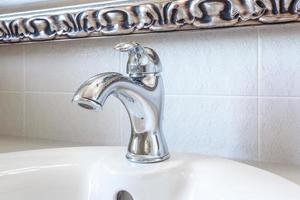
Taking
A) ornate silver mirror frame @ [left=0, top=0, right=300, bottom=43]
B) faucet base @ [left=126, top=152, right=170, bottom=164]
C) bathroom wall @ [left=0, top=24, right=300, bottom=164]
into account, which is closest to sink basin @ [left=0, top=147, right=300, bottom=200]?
faucet base @ [left=126, top=152, right=170, bottom=164]

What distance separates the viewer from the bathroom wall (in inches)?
24.0

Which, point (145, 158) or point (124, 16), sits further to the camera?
point (124, 16)

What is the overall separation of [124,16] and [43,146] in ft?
1.15

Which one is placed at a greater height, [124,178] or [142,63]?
[142,63]

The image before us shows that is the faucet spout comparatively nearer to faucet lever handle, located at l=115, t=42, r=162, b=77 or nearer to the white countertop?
faucet lever handle, located at l=115, t=42, r=162, b=77

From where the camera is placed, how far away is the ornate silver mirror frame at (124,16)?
59 cm

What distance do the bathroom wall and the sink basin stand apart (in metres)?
0.13

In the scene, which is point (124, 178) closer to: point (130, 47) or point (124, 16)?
point (130, 47)

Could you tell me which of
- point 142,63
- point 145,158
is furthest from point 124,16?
point 145,158

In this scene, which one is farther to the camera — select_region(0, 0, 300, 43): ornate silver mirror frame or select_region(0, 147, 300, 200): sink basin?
select_region(0, 0, 300, 43): ornate silver mirror frame

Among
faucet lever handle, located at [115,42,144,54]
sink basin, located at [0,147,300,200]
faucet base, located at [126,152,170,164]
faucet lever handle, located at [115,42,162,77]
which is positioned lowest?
sink basin, located at [0,147,300,200]

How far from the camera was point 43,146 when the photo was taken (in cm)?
76

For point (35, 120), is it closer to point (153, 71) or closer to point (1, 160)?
point (1, 160)

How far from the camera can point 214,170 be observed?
493mm
